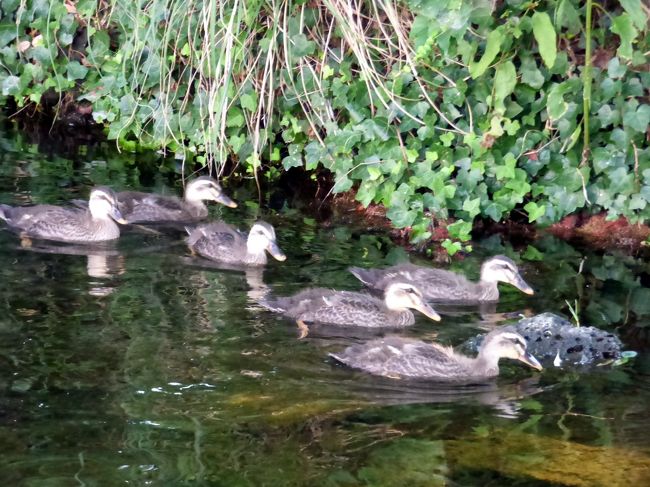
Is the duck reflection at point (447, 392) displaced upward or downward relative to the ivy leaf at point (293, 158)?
downward

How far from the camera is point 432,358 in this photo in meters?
7.91

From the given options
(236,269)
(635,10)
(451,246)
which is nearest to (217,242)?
(236,269)

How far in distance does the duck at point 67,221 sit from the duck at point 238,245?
0.83 m

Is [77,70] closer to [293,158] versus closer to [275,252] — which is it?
[293,158]

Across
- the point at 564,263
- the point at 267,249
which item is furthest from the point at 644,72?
the point at 267,249

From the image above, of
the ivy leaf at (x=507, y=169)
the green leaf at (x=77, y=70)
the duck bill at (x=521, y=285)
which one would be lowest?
the duck bill at (x=521, y=285)

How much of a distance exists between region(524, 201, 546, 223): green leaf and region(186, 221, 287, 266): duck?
2.46 m

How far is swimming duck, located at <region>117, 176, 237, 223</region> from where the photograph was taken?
11453 millimetres

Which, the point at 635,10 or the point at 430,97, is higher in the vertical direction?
the point at 635,10

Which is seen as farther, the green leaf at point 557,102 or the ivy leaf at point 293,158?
the ivy leaf at point 293,158

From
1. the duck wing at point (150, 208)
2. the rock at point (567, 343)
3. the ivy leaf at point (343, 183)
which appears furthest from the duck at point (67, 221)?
the rock at point (567, 343)

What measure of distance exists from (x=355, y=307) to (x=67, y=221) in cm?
316

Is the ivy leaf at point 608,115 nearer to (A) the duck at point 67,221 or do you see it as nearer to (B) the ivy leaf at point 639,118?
(B) the ivy leaf at point 639,118

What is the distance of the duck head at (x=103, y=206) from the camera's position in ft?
35.6
